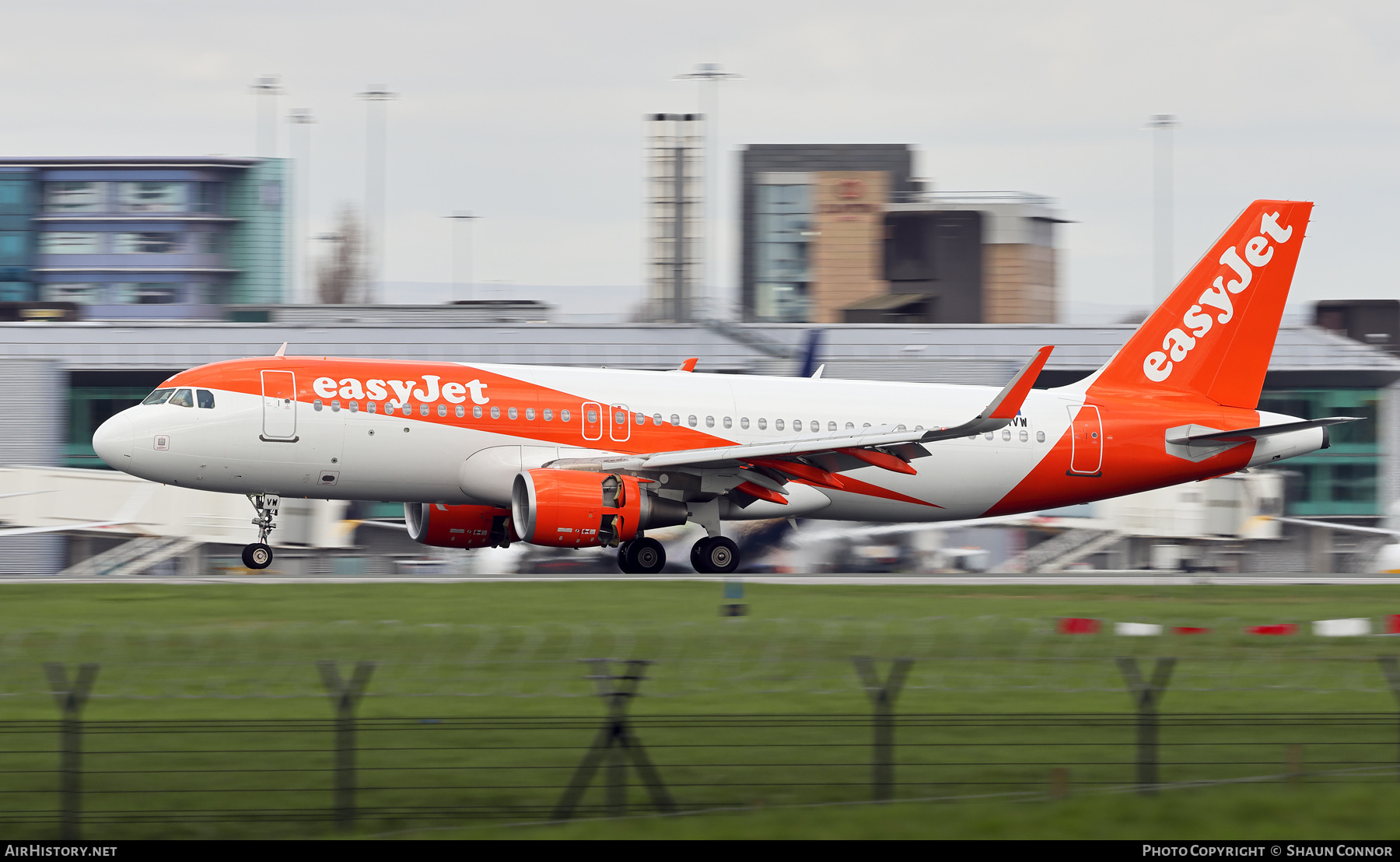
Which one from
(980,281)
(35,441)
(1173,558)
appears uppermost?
(980,281)

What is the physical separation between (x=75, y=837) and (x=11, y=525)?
38.8 m

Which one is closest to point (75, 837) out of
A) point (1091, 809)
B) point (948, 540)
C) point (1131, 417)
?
point (1091, 809)

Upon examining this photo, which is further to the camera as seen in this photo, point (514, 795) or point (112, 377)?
point (112, 377)

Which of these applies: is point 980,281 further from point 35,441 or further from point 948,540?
point 35,441

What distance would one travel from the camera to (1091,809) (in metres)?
11.1

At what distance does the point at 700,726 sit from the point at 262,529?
66.9ft

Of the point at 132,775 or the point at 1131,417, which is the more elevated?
the point at 1131,417

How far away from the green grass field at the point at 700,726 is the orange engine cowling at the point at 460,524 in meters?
11.8

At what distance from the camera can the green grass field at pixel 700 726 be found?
10.9 meters

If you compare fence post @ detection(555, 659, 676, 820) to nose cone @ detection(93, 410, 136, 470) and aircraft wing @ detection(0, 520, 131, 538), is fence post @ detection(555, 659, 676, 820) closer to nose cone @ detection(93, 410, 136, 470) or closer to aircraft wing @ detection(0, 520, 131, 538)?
nose cone @ detection(93, 410, 136, 470)

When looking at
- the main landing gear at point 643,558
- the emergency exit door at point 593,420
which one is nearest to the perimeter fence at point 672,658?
the main landing gear at point 643,558

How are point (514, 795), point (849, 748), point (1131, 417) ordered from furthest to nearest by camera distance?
point (1131, 417)
point (849, 748)
point (514, 795)

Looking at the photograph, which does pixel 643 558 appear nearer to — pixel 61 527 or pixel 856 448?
pixel 856 448

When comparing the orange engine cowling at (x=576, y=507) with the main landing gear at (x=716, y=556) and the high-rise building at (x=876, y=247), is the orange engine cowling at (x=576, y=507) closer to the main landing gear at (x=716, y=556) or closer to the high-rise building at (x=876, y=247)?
the main landing gear at (x=716, y=556)
